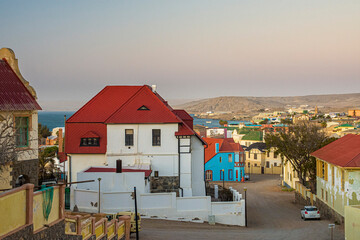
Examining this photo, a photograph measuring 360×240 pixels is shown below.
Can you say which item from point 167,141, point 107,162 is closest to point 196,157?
point 167,141

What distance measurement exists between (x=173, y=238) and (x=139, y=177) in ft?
22.7

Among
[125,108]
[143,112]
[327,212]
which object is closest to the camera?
[143,112]

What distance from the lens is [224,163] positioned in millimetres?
70062

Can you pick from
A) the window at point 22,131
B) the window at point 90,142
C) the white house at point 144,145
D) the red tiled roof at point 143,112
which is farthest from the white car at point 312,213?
the window at point 22,131

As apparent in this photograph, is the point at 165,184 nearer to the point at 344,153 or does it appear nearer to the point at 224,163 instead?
the point at 344,153

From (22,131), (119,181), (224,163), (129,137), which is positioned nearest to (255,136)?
(224,163)

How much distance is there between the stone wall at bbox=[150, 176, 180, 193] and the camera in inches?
1367

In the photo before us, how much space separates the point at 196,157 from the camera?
3878 centimetres

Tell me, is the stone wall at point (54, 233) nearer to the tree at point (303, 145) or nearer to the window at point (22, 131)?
the window at point (22, 131)

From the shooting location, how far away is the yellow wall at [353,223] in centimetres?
2316

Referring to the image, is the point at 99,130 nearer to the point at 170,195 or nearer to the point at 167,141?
the point at 167,141

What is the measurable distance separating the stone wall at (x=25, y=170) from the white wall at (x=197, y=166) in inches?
648

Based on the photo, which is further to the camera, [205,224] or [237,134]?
[237,134]

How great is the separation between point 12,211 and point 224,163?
5979cm
